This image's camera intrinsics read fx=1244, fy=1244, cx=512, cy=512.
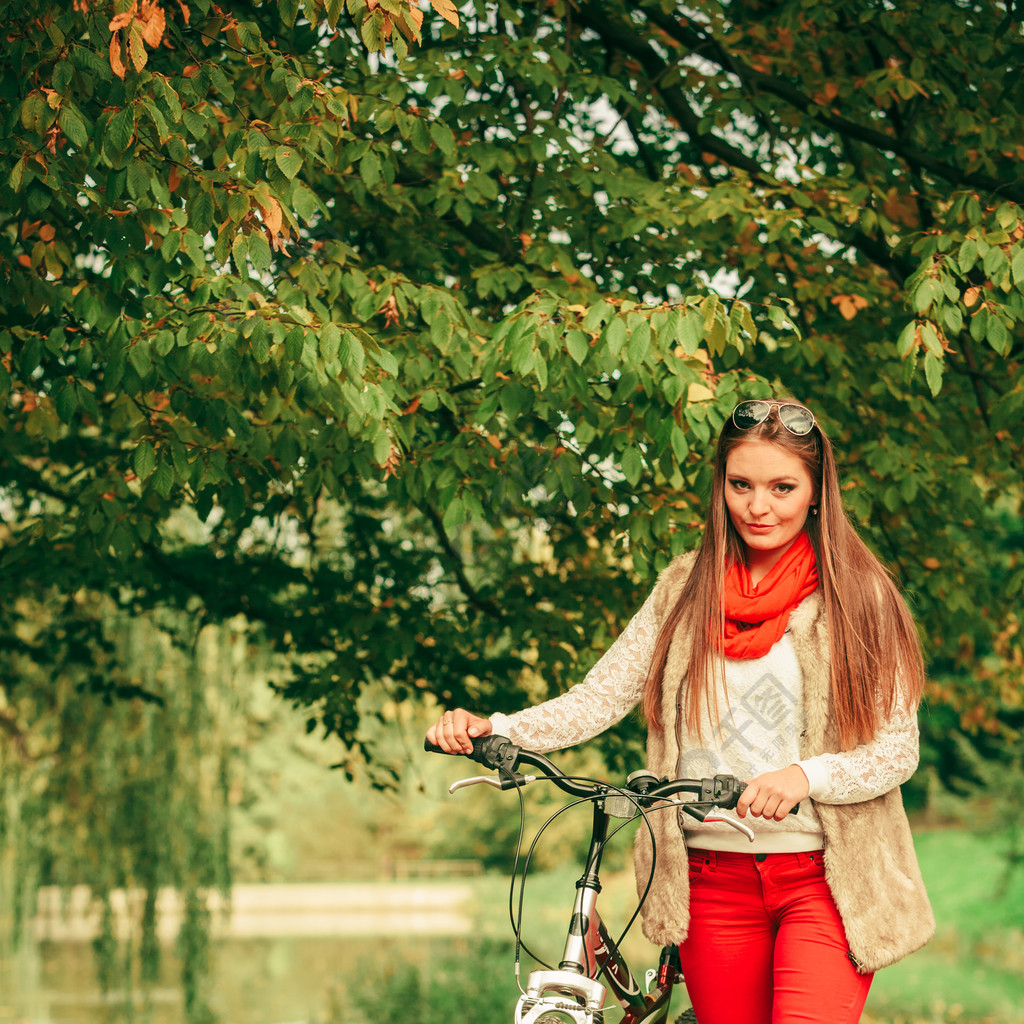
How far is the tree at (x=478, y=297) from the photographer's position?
348 cm

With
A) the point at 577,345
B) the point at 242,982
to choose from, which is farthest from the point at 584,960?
the point at 242,982

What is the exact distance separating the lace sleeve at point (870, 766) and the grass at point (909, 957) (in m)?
9.03

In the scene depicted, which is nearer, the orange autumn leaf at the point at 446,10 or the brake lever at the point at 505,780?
the brake lever at the point at 505,780

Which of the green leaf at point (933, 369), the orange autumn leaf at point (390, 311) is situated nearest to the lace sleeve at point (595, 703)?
the green leaf at point (933, 369)

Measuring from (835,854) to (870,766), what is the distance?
6.8 inches

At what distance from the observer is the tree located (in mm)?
3480

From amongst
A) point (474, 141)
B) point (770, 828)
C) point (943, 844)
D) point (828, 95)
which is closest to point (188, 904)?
point (474, 141)

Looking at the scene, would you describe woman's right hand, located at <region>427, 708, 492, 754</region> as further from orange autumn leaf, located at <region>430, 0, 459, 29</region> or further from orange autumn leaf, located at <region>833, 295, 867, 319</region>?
orange autumn leaf, located at <region>833, 295, 867, 319</region>

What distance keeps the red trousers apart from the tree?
1643mm

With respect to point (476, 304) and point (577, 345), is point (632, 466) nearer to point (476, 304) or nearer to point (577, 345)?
point (577, 345)

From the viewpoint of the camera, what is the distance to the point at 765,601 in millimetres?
2334

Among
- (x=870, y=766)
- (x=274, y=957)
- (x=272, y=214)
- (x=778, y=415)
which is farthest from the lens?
(x=274, y=957)

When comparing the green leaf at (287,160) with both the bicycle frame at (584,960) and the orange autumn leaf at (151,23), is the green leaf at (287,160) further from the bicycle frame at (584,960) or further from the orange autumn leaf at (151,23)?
the bicycle frame at (584,960)

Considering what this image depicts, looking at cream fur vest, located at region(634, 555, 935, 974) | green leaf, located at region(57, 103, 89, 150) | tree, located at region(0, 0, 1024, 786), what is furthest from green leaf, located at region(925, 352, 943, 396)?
green leaf, located at region(57, 103, 89, 150)
